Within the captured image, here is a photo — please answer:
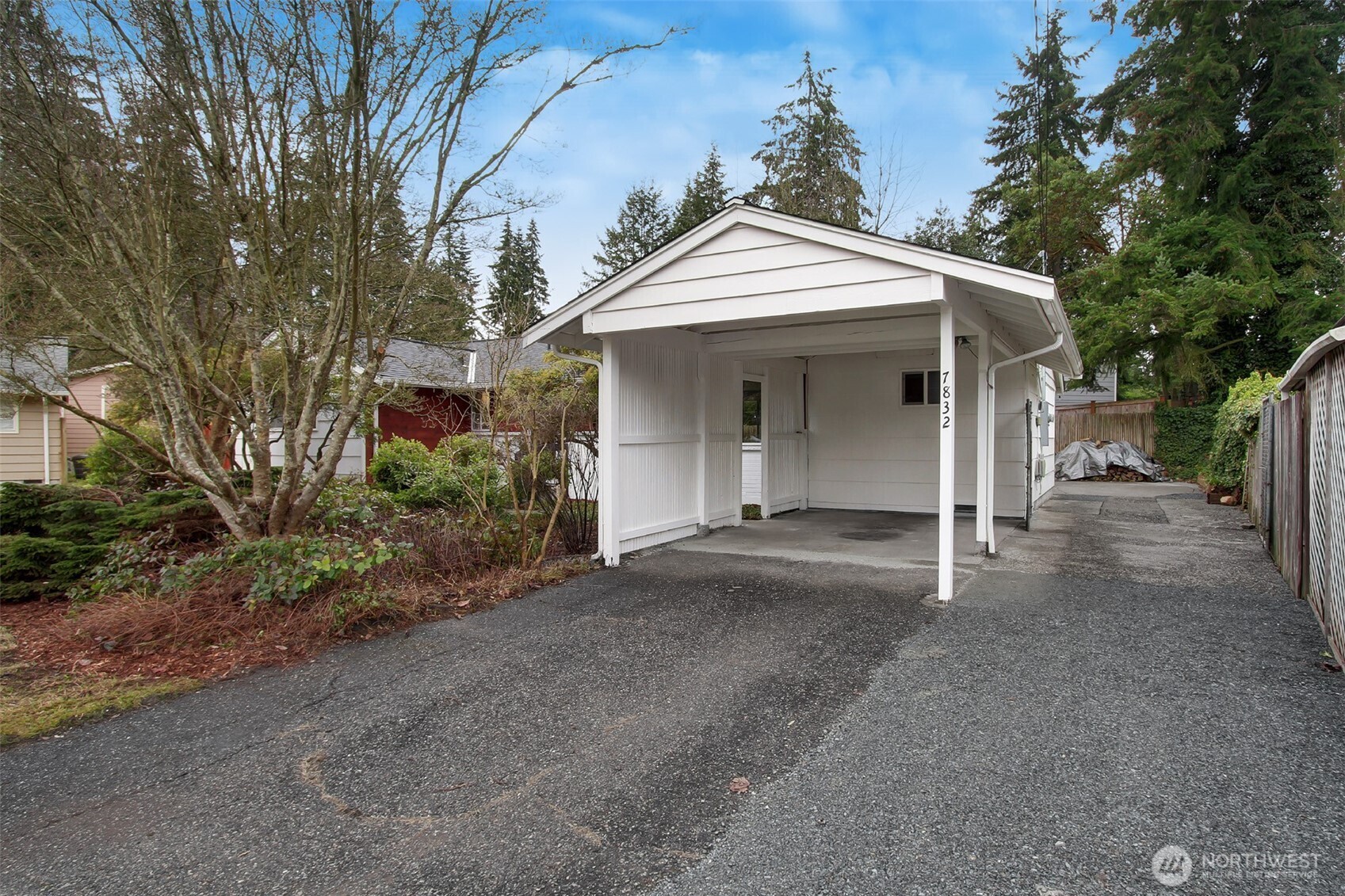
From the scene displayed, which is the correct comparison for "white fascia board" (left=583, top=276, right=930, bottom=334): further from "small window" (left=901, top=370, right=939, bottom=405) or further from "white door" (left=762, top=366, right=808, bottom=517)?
"small window" (left=901, top=370, right=939, bottom=405)

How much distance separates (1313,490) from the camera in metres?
4.54

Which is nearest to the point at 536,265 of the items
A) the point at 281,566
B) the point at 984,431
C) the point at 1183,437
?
Result: the point at 1183,437

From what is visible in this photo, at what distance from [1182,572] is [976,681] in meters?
3.90

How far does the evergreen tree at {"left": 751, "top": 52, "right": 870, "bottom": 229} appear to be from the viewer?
20.6m

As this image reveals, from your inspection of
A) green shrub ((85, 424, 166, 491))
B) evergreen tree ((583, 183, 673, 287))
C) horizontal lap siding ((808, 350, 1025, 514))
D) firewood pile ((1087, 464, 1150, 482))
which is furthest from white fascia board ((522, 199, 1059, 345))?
evergreen tree ((583, 183, 673, 287))

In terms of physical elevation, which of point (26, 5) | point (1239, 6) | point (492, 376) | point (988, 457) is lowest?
point (988, 457)

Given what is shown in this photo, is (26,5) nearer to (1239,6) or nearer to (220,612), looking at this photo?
(220,612)

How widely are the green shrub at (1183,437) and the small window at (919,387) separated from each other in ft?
35.6

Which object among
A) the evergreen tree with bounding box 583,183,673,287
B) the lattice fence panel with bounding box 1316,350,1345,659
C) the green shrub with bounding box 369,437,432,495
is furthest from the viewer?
the evergreen tree with bounding box 583,183,673,287

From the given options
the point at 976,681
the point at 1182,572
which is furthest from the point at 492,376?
the point at 1182,572

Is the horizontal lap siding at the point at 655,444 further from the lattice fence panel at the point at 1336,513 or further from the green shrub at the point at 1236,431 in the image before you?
the green shrub at the point at 1236,431

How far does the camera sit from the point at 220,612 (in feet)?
14.3

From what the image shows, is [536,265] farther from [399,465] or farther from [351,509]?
[351,509]

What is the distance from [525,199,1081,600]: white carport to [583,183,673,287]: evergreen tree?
65.8 ft
